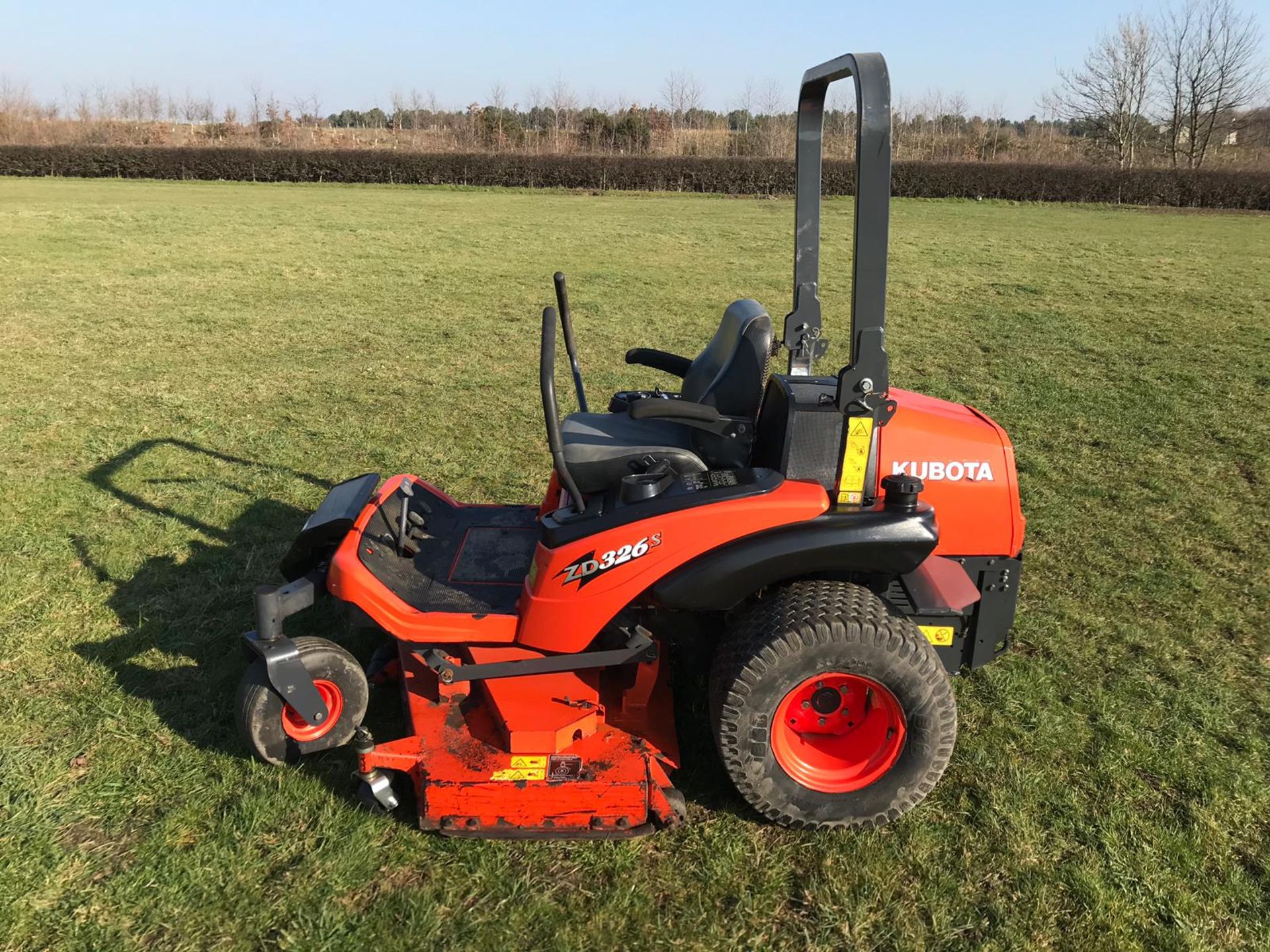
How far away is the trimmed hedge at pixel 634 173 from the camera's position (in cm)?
2992

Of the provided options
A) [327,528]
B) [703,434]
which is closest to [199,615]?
[327,528]

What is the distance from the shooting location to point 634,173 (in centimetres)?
3281

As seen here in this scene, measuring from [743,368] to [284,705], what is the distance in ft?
6.44

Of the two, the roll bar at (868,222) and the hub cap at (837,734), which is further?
the hub cap at (837,734)

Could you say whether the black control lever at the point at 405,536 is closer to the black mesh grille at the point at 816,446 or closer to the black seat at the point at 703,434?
the black seat at the point at 703,434

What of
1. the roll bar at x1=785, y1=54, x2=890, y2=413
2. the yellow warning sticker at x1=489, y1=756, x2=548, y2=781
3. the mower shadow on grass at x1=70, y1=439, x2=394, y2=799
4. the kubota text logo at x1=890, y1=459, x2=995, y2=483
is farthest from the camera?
the mower shadow on grass at x1=70, y1=439, x2=394, y2=799

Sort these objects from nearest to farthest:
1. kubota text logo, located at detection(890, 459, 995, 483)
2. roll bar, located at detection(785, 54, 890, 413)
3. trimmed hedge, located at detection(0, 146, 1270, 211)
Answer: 1. roll bar, located at detection(785, 54, 890, 413)
2. kubota text logo, located at detection(890, 459, 995, 483)
3. trimmed hedge, located at detection(0, 146, 1270, 211)

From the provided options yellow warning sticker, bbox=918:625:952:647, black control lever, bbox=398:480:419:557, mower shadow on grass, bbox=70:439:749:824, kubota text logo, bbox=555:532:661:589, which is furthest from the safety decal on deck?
yellow warning sticker, bbox=918:625:952:647

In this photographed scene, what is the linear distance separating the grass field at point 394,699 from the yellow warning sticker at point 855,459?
3.60ft

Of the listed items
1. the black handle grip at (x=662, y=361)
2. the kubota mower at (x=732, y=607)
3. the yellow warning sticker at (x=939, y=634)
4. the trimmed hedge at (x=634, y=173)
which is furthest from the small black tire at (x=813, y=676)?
the trimmed hedge at (x=634, y=173)

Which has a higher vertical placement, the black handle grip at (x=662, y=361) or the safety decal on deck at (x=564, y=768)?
the black handle grip at (x=662, y=361)

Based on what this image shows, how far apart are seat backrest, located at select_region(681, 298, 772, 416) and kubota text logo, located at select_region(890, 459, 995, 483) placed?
542mm

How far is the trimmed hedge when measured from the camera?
1178 inches

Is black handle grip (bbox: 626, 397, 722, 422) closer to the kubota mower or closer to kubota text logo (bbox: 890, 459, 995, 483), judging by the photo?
the kubota mower
